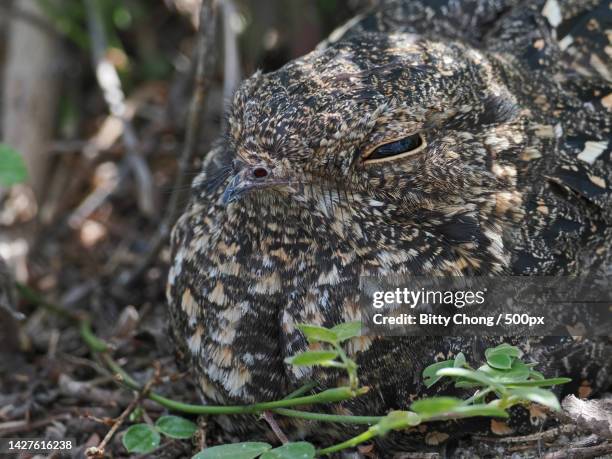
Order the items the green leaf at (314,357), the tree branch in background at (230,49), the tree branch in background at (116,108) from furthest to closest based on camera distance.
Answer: the tree branch in background at (116,108)
the tree branch in background at (230,49)
the green leaf at (314,357)

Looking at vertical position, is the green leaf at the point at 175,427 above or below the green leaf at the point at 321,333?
below

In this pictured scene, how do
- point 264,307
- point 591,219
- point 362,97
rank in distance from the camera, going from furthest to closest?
1. point 591,219
2. point 264,307
3. point 362,97

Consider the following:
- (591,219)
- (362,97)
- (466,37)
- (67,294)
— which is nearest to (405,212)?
(362,97)

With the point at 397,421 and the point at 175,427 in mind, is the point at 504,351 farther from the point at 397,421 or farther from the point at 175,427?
the point at 175,427

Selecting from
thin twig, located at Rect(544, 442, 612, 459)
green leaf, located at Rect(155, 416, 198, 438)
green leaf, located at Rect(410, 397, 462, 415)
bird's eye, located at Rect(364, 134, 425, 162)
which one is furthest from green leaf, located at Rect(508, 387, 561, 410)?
green leaf, located at Rect(155, 416, 198, 438)

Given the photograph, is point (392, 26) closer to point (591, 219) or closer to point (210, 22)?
point (210, 22)

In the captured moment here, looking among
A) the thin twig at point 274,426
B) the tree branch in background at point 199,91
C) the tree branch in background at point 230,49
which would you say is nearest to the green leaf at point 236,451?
the thin twig at point 274,426

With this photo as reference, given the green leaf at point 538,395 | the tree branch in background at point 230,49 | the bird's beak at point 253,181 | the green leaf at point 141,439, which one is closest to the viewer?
the green leaf at point 538,395

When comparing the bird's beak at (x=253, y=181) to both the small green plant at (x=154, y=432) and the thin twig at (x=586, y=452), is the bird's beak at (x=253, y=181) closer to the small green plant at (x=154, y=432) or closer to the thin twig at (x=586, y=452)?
the small green plant at (x=154, y=432)

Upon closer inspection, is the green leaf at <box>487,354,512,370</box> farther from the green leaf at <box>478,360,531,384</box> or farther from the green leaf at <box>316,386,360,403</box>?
the green leaf at <box>316,386,360,403</box>
